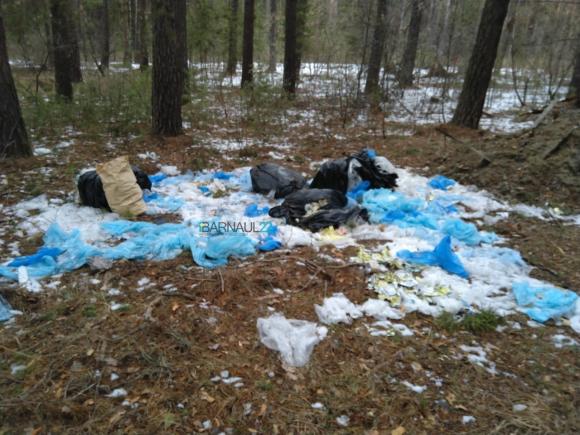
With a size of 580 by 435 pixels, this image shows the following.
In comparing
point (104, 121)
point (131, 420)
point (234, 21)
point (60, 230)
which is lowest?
point (131, 420)

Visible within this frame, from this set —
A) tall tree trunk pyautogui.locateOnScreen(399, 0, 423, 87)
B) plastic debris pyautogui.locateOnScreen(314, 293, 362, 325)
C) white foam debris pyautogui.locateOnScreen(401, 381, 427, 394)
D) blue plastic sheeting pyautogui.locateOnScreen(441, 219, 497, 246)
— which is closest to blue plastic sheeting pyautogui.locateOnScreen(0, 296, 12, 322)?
plastic debris pyautogui.locateOnScreen(314, 293, 362, 325)

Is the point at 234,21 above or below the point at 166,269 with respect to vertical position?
above

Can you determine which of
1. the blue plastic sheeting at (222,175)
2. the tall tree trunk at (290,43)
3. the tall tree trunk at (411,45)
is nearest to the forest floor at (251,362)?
the blue plastic sheeting at (222,175)

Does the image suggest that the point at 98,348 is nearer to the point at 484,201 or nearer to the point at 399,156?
the point at 484,201

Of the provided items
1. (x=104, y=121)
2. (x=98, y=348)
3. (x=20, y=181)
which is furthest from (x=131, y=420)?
(x=104, y=121)

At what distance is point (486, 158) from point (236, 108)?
5659 mm

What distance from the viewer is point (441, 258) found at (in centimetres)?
298

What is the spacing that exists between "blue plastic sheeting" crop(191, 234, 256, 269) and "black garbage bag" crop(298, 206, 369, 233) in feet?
2.18

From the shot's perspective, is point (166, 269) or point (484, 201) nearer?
point (166, 269)

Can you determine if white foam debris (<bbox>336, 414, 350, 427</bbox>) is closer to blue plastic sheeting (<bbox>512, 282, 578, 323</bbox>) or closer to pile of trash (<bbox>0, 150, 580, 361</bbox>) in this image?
pile of trash (<bbox>0, 150, 580, 361</bbox>)

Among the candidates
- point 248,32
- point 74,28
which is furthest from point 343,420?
point 248,32

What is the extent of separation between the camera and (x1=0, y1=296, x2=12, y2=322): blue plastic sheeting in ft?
7.55

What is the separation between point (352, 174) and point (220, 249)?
2145mm

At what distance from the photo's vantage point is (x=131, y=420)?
1.74 m
